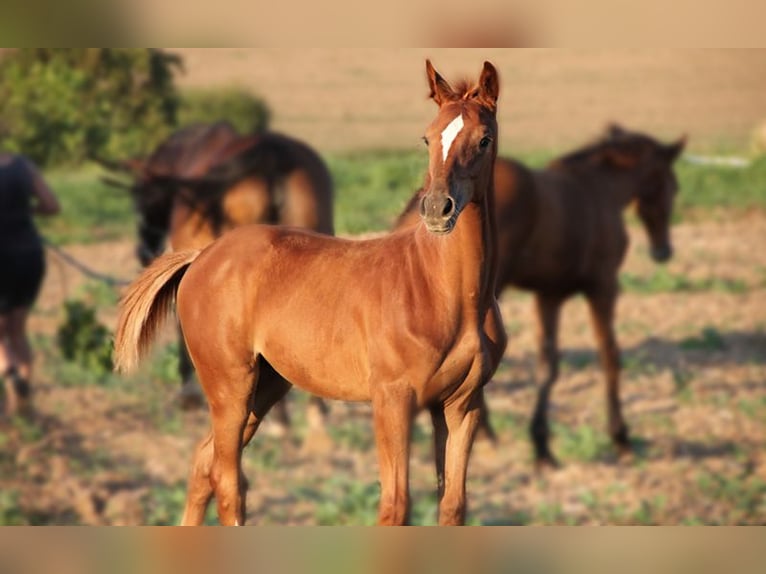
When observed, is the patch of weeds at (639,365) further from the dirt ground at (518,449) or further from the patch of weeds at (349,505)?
the patch of weeds at (349,505)

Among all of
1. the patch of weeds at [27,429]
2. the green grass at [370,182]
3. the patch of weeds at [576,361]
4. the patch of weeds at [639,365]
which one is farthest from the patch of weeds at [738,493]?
the patch of weeds at [27,429]

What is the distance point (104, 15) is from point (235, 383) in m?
2.49

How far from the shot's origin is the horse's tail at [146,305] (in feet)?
11.5

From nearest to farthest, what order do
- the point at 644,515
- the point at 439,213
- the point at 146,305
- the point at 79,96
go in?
the point at 439,213
the point at 146,305
the point at 644,515
the point at 79,96

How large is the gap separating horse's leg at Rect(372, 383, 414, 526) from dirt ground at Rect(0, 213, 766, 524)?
17.2 ft

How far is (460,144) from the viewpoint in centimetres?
301

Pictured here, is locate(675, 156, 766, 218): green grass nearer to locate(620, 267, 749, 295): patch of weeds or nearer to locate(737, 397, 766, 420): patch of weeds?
locate(620, 267, 749, 295): patch of weeds

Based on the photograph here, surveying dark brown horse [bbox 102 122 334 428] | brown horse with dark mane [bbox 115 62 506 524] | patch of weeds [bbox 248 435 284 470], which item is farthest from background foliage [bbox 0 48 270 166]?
brown horse with dark mane [bbox 115 62 506 524]

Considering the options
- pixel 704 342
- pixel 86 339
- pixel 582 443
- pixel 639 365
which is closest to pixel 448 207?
pixel 86 339

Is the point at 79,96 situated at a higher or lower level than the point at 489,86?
lower

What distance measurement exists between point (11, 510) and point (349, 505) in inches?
94.6

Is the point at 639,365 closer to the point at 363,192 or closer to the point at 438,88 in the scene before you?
the point at 363,192

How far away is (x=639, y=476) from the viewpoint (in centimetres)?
1035

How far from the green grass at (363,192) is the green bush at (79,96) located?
11.4 feet
